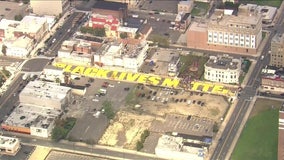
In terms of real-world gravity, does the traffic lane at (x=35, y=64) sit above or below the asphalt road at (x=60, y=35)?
below

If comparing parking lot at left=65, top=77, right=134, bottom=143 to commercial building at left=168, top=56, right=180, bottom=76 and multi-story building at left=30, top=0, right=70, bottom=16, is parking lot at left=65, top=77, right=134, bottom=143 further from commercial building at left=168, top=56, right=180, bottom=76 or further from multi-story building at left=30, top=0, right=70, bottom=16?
multi-story building at left=30, top=0, right=70, bottom=16

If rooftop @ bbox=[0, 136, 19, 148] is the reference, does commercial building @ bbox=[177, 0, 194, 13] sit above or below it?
above

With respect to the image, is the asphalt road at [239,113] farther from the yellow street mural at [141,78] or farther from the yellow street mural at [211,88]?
the yellow street mural at [141,78]

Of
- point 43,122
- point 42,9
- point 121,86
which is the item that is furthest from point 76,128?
point 42,9

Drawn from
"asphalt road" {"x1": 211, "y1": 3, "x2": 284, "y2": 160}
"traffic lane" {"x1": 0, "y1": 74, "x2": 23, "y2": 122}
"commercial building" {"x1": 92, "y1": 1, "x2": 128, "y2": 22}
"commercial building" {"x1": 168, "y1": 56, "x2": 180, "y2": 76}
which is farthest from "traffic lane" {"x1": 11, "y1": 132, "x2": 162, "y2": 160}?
"commercial building" {"x1": 92, "y1": 1, "x2": 128, "y2": 22}

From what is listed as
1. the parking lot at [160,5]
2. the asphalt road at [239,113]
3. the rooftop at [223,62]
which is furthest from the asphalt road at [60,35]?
the asphalt road at [239,113]

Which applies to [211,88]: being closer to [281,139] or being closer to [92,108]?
[92,108]

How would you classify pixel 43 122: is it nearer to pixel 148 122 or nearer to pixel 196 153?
pixel 148 122
